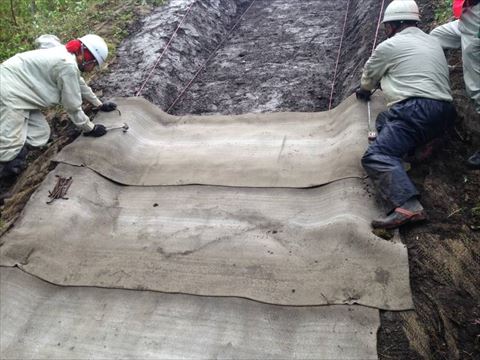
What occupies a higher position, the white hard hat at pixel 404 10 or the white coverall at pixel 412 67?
the white hard hat at pixel 404 10

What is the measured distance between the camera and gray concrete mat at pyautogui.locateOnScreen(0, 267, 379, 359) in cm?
223

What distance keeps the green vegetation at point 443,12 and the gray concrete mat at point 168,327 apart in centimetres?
379

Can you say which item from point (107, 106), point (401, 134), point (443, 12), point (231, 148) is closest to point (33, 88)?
point (107, 106)

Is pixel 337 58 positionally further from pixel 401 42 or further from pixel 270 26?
pixel 401 42

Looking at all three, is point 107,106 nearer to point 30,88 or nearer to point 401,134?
point 30,88

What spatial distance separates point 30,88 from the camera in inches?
147

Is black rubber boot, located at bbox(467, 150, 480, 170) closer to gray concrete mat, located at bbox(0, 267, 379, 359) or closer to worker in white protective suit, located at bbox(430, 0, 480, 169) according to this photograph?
worker in white protective suit, located at bbox(430, 0, 480, 169)

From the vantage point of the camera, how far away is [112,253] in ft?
9.72

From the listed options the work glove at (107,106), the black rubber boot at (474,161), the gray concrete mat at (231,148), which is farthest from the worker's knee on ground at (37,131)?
the black rubber boot at (474,161)

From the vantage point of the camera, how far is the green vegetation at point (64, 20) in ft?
20.3

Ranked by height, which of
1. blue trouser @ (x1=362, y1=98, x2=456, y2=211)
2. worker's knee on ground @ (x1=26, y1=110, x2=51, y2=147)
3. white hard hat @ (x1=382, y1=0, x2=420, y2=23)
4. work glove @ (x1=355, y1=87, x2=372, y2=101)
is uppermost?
white hard hat @ (x1=382, y1=0, x2=420, y2=23)

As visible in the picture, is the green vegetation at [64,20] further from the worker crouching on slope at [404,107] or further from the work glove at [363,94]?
the worker crouching on slope at [404,107]

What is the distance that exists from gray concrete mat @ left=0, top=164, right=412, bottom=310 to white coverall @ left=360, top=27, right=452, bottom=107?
87 cm

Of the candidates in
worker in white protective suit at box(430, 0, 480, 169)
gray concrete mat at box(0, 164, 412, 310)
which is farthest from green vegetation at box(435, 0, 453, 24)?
gray concrete mat at box(0, 164, 412, 310)
